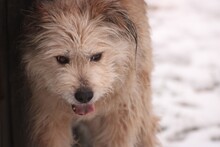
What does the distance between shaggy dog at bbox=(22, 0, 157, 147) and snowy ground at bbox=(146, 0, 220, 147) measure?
942 millimetres

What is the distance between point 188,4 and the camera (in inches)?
244

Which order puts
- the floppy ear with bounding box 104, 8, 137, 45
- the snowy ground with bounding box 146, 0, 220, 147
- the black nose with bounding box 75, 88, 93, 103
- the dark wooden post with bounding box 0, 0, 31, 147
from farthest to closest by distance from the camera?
1. the snowy ground with bounding box 146, 0, 220, 147
2. the dark wooden post with bounding box 0, 0, 31, 147
3. the floppy ear with bounding box 104, 8, 137, 45
4. the black nose with bounding box 75, 88, 93, 103

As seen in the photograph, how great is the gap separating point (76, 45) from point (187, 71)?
2.21 meters

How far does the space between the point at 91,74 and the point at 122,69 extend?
0.86 ft

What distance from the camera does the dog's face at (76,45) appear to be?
322 centimetres

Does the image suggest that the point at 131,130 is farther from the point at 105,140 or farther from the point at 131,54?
the point at 131,54

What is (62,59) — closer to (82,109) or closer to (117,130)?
(82,109)

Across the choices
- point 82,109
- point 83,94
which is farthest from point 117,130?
point 83,94

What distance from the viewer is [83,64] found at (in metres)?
3.24

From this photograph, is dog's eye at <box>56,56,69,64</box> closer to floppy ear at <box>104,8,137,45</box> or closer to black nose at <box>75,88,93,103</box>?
black nose at <box>75,88,93,103</box>

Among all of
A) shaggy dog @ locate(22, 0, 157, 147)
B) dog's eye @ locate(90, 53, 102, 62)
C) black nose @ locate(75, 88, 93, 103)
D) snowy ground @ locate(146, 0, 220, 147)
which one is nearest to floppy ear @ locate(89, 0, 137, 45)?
shaggy dog @ locate(22, 0, 157, 147)

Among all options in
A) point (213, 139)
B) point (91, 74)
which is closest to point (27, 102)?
point (91, 74)

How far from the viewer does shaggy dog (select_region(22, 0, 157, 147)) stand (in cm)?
322

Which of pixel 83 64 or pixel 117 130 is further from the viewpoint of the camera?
pixel 117 130
